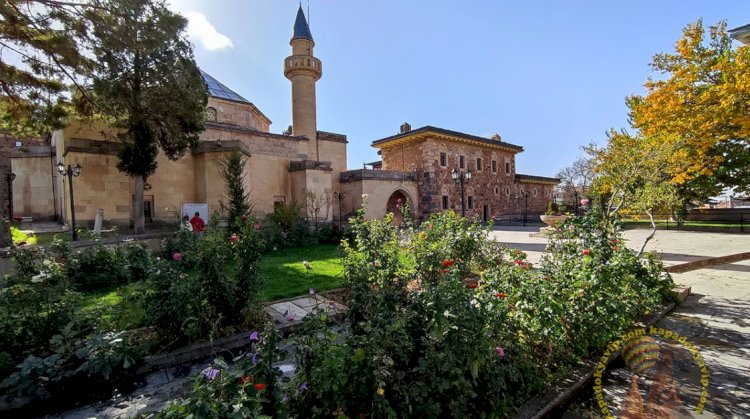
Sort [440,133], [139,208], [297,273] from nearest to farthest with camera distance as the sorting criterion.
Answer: [297,273] < [139,208] < [440,133]

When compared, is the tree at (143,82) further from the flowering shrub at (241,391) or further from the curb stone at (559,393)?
the curb stone at (559,393)

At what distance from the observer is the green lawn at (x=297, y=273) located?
19.3 ft

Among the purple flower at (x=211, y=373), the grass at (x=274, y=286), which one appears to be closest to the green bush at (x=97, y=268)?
the grass at (x=274, y=286)

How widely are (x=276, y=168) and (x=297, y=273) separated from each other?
→ 36.5ft

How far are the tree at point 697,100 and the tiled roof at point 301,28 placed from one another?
17.3 meters

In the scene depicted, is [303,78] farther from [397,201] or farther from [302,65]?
[397,201]

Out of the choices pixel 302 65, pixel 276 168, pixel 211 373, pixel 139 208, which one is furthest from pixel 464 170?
pixel 211 373

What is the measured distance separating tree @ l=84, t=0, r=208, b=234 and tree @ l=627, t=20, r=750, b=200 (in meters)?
13.0

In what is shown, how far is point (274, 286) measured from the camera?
6.29 m

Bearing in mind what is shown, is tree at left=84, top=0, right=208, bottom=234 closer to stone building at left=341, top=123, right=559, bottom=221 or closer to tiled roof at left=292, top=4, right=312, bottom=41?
tiled roof at left=292, top=4, right=312, bottom=41

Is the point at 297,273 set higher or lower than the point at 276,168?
lower

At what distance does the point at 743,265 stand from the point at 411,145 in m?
19.6

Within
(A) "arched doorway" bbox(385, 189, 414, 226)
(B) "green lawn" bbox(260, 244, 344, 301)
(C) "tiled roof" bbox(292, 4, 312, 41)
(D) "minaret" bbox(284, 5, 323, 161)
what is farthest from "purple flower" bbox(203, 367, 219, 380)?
(A) "arched doorway" bbox(385, 189, 414, 226)

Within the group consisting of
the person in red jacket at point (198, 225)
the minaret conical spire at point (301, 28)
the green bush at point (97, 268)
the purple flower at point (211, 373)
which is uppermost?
the minaret conical spire at point (301, 28)
